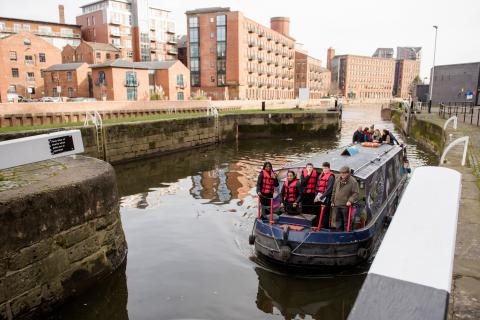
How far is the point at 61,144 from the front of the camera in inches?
330

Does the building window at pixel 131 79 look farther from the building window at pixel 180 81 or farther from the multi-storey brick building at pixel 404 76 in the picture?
the multi-storey brick building at pixel 404 76

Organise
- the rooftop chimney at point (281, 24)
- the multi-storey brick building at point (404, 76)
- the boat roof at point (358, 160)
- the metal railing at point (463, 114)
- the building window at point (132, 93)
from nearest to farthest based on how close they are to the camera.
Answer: the boat roof at point (358, 160)
the metal railing at point (463, 114)
the building window at point (132, 93)
the rooftop chimney at point (281, 24)
the multi-storey brick building at point (404, 76)

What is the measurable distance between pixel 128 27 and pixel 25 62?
29172 mm

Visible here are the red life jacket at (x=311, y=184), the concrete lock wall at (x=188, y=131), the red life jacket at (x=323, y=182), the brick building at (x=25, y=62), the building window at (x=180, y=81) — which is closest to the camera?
the red life jacket at (x=323, y=182)

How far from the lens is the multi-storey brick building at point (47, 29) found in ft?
249

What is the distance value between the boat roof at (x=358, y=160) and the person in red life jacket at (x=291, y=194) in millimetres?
1042

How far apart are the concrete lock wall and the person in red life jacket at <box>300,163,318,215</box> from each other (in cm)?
1391

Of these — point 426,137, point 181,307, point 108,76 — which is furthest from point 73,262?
point 108,76

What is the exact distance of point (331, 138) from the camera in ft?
116

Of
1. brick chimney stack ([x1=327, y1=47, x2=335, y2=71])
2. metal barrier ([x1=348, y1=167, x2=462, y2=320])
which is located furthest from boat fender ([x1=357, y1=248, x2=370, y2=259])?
brick chimney stack ([x1=327, y1=47, x2=335, y2=71])

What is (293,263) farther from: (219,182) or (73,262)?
(219,182)

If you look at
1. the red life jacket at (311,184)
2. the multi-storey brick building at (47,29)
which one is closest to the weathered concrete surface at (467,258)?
the red life jacket at (311,184)

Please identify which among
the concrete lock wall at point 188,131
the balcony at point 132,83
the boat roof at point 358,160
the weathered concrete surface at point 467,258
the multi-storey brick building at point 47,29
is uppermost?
the multi-storey brick building at point 47,29

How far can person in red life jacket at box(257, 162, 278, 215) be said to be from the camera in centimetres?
973
